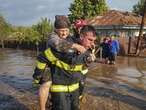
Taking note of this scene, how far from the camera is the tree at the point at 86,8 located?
50531mm

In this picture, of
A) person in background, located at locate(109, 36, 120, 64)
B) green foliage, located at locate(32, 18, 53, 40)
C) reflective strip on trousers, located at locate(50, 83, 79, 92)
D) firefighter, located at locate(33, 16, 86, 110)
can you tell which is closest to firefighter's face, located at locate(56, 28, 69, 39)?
firefighter, located at locate(33, 16, 86, 110)

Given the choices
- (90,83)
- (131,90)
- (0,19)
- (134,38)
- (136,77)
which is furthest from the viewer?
(0,19)

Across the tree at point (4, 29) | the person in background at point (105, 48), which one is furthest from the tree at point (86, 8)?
the person in background at point (105, 48)

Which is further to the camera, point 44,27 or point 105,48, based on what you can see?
point 44,27

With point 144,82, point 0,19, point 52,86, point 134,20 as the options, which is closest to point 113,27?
point 134,20

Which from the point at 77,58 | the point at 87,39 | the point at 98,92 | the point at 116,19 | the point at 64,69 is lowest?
the point at 98,92

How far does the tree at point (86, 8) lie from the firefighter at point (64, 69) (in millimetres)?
44868

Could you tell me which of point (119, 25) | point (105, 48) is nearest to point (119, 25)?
point (119, 25)

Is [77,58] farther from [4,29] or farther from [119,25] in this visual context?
[4,29]

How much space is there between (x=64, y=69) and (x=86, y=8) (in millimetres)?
45616

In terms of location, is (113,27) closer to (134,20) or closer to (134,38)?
(134,20)

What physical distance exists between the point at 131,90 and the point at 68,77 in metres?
6.76

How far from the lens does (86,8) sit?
5081cm

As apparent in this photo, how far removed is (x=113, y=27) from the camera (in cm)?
4059
